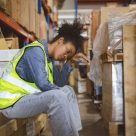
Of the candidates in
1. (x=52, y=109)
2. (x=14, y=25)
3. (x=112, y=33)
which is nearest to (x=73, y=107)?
(x=52, y=109)

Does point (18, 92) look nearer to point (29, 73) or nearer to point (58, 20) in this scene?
point (29, 73)

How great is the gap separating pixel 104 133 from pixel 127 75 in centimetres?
70

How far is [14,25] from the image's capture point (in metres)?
3.40

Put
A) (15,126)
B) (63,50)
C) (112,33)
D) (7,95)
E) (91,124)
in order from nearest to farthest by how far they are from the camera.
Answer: (7,95)
(63,50)
(15,126)
(112,33)
(91,124)

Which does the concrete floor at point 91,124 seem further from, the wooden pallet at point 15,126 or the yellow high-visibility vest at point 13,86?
the yellow high-visibility vest at point 13,86

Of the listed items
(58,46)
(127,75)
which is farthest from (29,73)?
(127,75)

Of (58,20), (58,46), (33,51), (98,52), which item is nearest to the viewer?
(33,51)

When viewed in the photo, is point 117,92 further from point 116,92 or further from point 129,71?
point 129,71

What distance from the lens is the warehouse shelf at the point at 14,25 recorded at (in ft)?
9.98

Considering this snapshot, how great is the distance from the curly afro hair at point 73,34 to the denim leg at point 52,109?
1.64 feet

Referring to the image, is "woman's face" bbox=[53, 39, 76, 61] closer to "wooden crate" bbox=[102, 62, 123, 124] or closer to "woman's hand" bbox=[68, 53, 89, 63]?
"woman's hand" bbox=[68, 53, 89, 63]

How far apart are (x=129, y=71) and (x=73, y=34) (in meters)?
0.87

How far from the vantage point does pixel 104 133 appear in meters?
3.20

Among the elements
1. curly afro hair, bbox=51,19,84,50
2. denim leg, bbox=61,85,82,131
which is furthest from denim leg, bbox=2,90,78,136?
curly afro hair, bbox=51,19,84,50
